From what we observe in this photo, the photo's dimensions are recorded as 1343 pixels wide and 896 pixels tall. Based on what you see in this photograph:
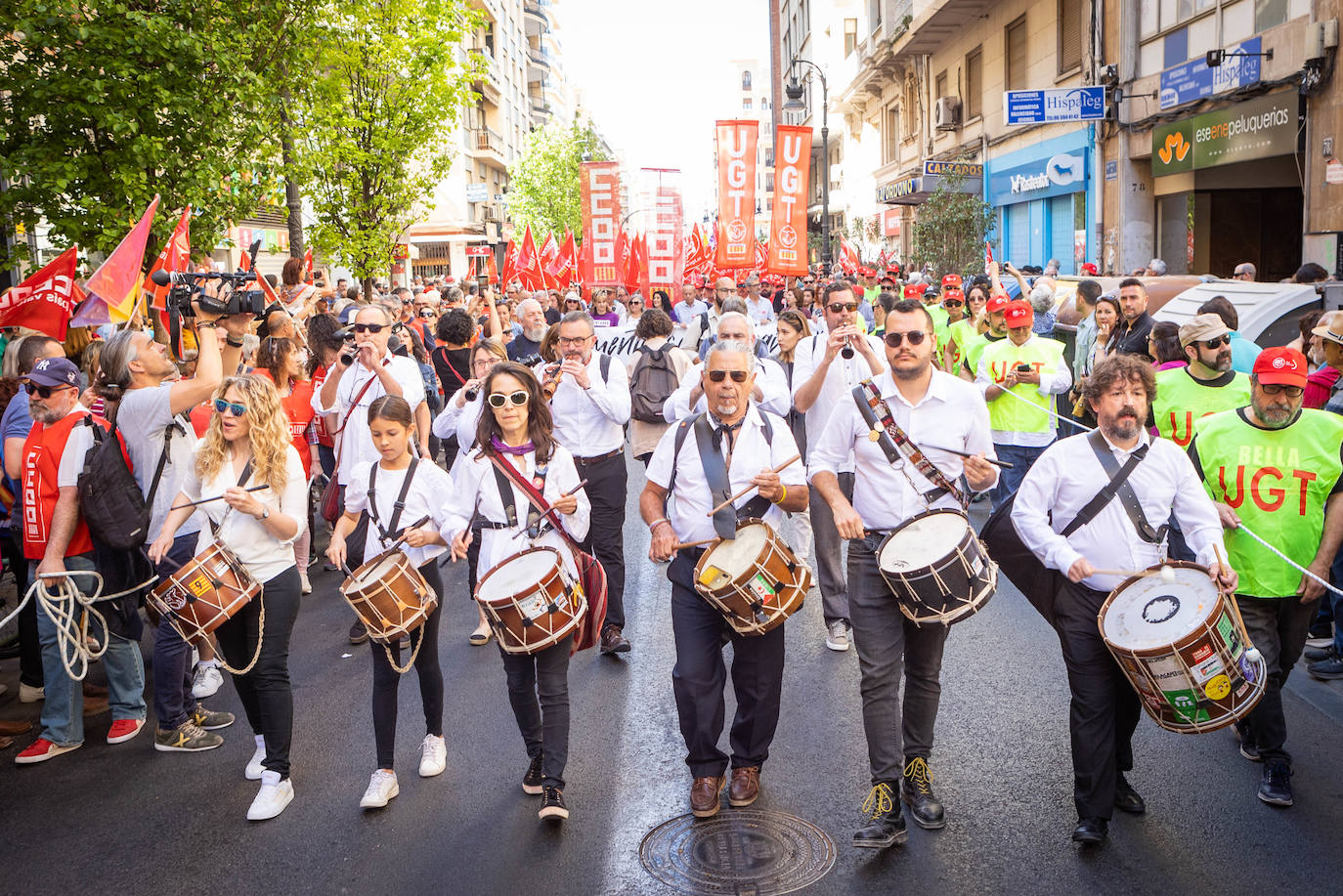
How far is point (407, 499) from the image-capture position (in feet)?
17.9

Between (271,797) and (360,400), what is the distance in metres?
3.05

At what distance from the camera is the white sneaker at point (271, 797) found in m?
5.20

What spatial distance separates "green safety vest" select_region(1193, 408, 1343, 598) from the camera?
201 inches

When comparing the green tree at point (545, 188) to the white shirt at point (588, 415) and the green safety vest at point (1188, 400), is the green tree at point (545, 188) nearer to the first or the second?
the white shirt at point (588, 415)

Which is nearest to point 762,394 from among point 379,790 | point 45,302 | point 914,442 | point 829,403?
point 829,403

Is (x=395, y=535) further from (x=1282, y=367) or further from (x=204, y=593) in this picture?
(x=1282, y=367)

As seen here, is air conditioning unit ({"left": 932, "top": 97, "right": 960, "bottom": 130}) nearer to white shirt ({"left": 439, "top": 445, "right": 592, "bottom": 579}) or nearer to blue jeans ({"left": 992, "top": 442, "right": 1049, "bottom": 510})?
blue jeans ({"left": 992, "top": 442, "right": 1049, "bottom": 510})

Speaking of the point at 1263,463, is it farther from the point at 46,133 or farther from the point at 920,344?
the point at 46,133

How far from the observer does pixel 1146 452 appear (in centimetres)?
473

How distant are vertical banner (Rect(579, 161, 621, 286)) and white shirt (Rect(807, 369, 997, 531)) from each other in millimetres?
15867

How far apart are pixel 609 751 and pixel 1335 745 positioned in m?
3.40

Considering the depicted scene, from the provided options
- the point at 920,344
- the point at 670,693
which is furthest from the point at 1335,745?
the point at 670,693

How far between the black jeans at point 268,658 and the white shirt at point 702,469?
178 cm

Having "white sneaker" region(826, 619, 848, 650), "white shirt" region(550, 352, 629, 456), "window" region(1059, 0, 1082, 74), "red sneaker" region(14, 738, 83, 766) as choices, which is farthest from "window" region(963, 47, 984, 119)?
"red sneaker" region(14, 738, 83, 766)
